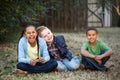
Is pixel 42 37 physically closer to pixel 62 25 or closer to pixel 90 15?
pixel 62 25

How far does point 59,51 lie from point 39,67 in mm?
523

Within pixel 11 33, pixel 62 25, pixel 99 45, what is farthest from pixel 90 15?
pixel 99 45

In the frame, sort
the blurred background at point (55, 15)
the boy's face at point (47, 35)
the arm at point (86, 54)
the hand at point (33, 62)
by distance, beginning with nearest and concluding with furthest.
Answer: the hand at point (33, 62) < the arm at point (86, 54) < the boy's face at point (47, 35) < the blurred background at point (55, 15)

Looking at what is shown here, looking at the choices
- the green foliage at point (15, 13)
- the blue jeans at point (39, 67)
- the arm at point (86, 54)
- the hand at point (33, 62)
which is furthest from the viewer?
the green foliage at point (15, 13)

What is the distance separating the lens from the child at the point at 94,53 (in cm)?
607

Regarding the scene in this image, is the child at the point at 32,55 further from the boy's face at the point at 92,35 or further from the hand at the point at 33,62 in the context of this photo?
the boy's face at the point at 92,35

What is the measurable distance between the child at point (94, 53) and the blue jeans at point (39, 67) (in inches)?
20.8

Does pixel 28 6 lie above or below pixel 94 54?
above

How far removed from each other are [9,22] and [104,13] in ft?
43.6

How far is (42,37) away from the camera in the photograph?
621 centimetres

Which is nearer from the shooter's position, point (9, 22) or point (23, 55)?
point (23, 55)

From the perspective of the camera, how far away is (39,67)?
5914mm

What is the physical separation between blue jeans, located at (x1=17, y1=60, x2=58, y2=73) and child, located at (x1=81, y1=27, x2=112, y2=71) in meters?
0.53

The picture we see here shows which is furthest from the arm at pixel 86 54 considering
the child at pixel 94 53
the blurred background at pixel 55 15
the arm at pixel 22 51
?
the blurred background at pixel 55 15
